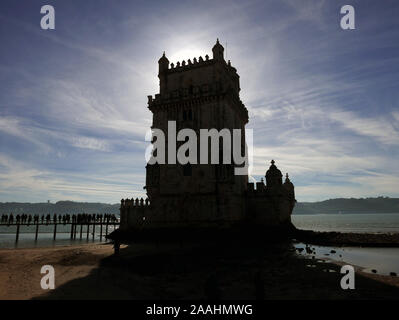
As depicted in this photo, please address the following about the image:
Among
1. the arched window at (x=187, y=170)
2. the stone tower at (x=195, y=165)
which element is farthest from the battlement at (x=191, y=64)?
the arched window at (x=187, y=170)

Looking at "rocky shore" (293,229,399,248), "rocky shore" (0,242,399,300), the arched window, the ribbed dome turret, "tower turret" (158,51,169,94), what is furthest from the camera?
"tower turret" (158,51,169,94)

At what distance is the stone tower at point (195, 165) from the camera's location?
97.6 ft

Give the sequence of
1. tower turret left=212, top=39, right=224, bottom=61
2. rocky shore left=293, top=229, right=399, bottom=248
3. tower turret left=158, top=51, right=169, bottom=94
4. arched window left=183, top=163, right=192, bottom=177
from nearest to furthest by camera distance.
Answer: arched window left=183, top=163, right=192, bottom=177
tower turret left=212, top=39, right=224, bottom=61
rocky shore left=293, top=229, right=399, bottom=248
tower turret left=158, top=51, right=169, bottom=94

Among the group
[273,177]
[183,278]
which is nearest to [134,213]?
[273,177]

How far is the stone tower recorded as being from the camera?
29.8m

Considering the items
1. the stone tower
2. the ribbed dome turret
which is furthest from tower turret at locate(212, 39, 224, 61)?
the ribbed dome turret

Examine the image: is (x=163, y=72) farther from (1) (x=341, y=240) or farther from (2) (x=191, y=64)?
(1) (x=341, y=240)

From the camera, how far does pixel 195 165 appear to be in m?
31.2

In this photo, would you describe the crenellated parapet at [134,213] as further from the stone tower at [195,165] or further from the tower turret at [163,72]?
the tower turret at [163,72]

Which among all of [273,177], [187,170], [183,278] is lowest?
[183,278]

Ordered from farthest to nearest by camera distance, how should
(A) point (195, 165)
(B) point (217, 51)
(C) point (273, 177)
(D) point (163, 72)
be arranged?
1. (D) point (163, 72)
2. (C) point (273, 177)
3. (B) point (217, 51)
4. (A) point (195, 165)

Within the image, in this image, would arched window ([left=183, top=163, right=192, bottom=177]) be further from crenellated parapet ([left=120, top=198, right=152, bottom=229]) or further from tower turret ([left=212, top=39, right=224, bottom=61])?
tower turret ([left=212, top=39, right=224, bottom=61])

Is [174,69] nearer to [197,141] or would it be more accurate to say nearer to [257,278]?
[197,141]

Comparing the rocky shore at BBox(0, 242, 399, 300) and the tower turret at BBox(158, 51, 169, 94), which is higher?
the tower turret at BBox(158, 51, 169, 94)
